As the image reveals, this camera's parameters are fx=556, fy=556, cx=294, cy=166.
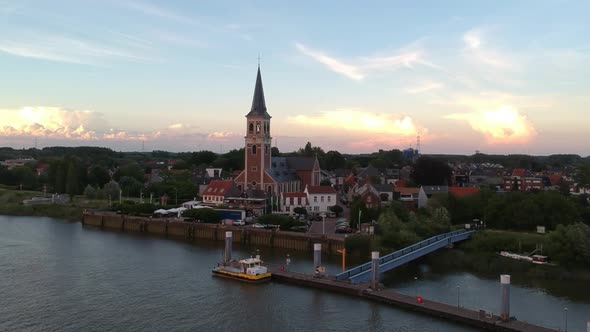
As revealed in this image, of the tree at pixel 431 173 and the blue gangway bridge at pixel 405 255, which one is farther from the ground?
the tree at pixel 431 173

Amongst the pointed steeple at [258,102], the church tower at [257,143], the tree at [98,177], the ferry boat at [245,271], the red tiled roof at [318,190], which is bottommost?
the ferry boat at [245,271]

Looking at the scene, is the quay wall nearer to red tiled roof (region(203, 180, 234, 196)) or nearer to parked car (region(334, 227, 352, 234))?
parked car (region(334, 227, 352, 234))

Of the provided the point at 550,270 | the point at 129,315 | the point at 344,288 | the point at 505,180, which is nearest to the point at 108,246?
the point at 129,315

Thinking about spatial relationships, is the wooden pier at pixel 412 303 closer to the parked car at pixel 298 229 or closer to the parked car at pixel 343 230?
the parked car at pixel 343 230

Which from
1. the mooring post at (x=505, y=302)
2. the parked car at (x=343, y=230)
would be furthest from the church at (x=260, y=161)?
the mooring post at (x=505, y=302)

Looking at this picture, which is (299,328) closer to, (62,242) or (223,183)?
(62,242)

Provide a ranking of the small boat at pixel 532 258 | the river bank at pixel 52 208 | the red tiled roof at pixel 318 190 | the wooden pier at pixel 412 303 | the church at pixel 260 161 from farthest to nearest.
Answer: the river bank at pixel 52 208 → the church at pixel 260 161 → the red tiled roof at pixel 318 190 → the small boat at pixel 532 258 → the wooden pier at pixel 412 303

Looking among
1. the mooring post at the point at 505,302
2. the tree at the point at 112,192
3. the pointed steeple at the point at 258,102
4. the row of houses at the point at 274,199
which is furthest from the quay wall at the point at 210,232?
the mooring post at the point at 505,302

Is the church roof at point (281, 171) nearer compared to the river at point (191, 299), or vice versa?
the river at point (191, 299)

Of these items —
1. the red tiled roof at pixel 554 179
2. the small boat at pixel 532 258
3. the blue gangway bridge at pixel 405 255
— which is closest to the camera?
the blue gangway bridge at pixel 405 255

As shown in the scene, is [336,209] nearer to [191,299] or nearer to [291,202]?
[291,202]

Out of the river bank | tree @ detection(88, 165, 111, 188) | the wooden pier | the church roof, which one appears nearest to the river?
the wooden pier
